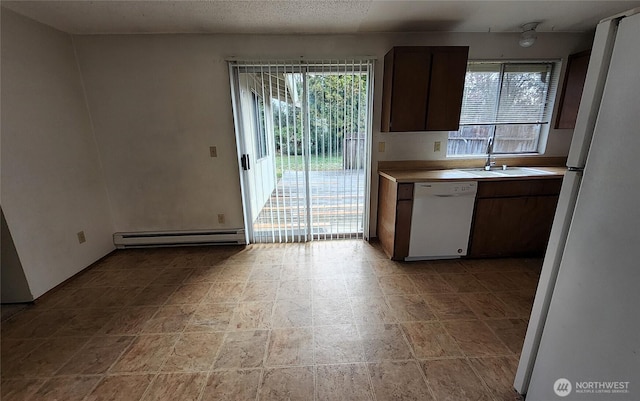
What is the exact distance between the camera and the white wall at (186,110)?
254 centimetres

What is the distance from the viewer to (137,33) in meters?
2.47

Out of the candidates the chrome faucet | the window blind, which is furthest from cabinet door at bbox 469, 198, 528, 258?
the window blind

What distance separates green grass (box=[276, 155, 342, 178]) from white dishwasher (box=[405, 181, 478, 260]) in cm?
92

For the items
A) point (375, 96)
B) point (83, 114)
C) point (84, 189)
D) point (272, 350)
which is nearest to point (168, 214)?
point (84, 189)

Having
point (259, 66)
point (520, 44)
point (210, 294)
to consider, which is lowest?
point (210, 294)

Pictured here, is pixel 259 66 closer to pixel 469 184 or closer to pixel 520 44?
pixel 469 184

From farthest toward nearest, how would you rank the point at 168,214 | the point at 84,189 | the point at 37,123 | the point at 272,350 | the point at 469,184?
1. the point at 168,214
2. the point at 84,189
3. the point at 469,184
4. the point at 37,123
5. the point at 272,350

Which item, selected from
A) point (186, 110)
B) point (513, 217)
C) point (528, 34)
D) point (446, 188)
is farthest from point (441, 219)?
point (186, 110)

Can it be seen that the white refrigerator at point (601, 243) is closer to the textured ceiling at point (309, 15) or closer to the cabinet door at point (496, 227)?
the cabinet door at point (496, 227)

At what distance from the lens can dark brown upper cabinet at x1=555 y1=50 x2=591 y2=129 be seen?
2.57 meters

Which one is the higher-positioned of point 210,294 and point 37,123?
point 37,123

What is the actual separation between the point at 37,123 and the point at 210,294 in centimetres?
201


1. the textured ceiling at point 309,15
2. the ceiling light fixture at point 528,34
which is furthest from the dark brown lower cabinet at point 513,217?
the textured ceiling at point 309,15

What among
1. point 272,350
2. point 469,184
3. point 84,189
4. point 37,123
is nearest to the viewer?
point 272,350
